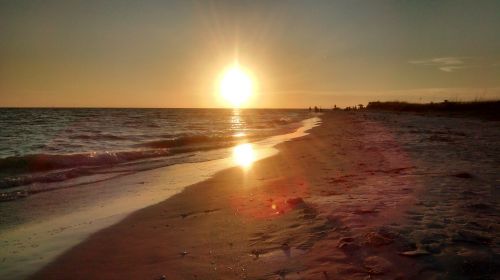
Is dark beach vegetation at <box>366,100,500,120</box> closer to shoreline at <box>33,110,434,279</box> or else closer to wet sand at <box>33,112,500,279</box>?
wet sand at <box>33,112,500,279</box>

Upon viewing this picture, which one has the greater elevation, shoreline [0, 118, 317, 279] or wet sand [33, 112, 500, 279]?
wet sand [33, 112, 500, 279]

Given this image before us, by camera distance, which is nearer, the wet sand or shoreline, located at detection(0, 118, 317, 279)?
the wet sand

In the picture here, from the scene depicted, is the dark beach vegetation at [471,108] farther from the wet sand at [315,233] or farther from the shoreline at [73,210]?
the shoreline at [73,210]

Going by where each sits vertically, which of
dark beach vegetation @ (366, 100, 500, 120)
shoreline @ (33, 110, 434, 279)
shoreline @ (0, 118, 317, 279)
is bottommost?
shoreline @ (0, 118, 317, 279)

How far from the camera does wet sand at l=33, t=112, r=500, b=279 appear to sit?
3.77m

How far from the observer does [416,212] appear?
17.0 feet

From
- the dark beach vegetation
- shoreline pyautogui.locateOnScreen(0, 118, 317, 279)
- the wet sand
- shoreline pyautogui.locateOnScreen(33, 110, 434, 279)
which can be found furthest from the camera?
the dark beach vegetation

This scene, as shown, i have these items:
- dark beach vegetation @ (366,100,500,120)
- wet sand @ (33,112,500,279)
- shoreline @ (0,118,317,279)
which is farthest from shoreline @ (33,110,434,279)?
dark beach vegetation @ (366,100,500,120)

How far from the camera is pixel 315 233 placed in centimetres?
482

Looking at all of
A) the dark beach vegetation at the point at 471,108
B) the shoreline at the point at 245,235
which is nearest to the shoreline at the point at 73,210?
the shoreline at the point at 245,235

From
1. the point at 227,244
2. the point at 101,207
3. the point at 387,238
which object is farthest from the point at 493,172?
the point at 101,207

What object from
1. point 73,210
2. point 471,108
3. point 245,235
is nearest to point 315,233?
point 245,235

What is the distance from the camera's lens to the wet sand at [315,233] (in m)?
3.77

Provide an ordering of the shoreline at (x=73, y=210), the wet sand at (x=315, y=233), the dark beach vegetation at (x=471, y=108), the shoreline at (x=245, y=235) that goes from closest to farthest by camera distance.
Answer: the wet sand at (x=315, y=233), the shoreline at (x=245, y=235), the shoreline at (x=73, y=210), the dark beach vegetation at (x=471, y=108)
